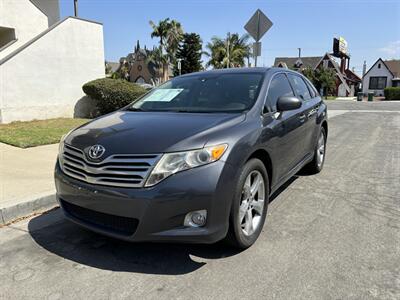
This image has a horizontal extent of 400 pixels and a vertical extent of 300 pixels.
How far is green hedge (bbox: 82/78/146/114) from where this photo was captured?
1180cm

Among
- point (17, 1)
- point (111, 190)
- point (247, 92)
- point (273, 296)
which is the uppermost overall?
point (17, 1)

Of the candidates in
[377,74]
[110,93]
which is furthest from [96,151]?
[377,74]

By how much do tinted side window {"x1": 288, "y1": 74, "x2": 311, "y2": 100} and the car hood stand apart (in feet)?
6.68

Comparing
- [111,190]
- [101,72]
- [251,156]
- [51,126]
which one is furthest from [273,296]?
[101,72]

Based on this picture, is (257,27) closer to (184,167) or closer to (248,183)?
(248,183)

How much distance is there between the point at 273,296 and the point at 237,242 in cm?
62

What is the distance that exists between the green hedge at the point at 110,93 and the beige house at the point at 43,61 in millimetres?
655

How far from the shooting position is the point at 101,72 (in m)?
13.3

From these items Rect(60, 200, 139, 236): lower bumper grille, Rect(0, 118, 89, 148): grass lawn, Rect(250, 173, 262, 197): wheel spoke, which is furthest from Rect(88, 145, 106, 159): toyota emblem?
Rect(0, 118, 89, 148): grass lawn

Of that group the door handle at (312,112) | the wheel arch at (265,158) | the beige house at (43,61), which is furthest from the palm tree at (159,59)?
the wheel arch at (265,158)

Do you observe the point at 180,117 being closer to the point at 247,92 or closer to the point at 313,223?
the point at 247,92

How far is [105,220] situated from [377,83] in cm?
7006

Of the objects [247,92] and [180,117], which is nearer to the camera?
[180,117]

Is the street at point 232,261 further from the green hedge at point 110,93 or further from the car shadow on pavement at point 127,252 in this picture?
the green hedge at point 110,93
